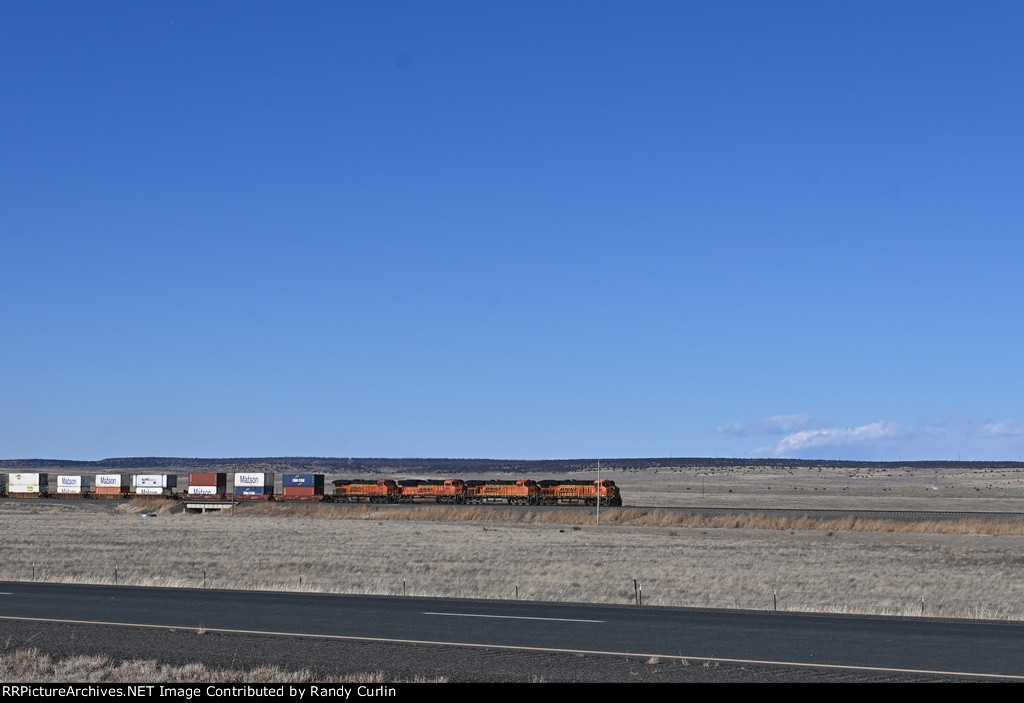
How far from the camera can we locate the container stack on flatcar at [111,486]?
11044cm

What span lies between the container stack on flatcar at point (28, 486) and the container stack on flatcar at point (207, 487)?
16.5m

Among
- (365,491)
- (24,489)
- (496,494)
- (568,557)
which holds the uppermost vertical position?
(24,489)

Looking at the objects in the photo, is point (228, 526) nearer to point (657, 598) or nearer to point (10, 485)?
point (657, 598)

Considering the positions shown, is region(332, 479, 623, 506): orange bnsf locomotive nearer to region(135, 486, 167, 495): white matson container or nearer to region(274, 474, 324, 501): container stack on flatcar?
region(274, 474, 324, 501): container stack on flatcar

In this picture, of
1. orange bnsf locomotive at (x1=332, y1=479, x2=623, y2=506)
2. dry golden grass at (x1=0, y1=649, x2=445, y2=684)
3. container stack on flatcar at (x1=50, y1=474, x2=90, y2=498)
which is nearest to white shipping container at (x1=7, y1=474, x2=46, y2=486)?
container stack on flatcar at (x1=50, y1=474, x2=90, y2=498)

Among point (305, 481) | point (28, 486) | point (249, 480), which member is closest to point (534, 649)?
point (305, 481)

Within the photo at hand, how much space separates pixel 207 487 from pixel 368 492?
584 inches

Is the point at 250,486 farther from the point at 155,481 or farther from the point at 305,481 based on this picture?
the point at 155,481

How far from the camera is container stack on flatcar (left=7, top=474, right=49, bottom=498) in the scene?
11062 centimetres

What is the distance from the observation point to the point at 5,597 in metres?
24.8

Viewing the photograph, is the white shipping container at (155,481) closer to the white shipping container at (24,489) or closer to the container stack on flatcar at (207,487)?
the container stack on flatcar at (207,487)

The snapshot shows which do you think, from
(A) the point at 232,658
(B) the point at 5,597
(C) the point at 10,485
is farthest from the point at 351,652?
(C) the point at 10,485

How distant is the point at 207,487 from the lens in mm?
104000

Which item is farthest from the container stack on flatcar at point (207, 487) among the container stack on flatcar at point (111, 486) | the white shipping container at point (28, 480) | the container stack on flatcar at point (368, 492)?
the white shipping container at point (28, 480)
